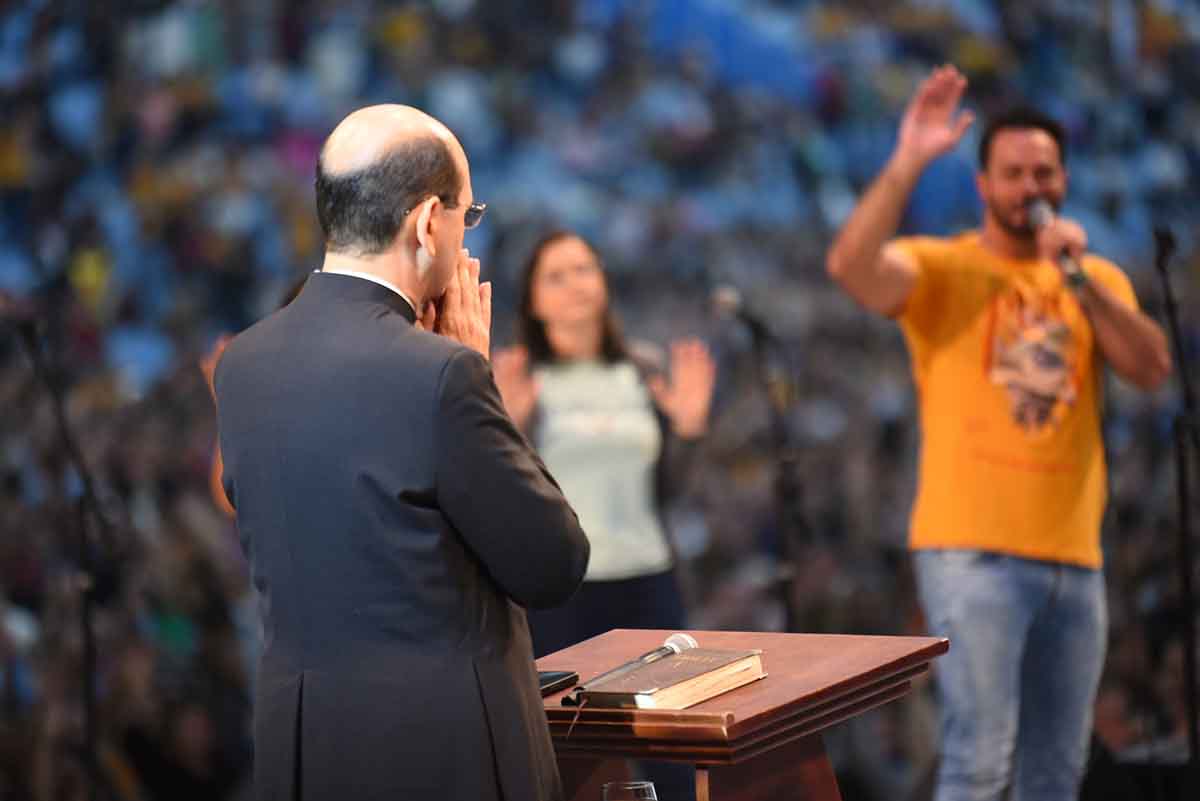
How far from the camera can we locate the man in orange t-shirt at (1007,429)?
145 inches

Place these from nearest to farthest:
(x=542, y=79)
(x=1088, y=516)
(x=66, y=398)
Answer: (x=1088, y=516) → (x=66, y=398) → (x=542, y=79)

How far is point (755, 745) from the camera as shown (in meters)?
2.23

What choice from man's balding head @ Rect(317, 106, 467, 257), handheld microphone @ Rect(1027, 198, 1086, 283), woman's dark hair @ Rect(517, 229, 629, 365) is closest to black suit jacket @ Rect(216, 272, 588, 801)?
man's balding head @ Rect(317, 106, 467, 257)

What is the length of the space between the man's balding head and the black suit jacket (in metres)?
0.10

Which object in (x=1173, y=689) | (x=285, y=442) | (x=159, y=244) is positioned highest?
(x=159, y=244)

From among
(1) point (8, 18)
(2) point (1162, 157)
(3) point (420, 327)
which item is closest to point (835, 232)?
(2) point (1162, 157)

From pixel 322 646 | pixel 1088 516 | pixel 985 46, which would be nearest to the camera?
pixel 322 646

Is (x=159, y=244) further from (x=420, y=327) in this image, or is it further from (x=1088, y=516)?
(x=420, y=327)

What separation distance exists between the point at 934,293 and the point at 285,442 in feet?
6.89

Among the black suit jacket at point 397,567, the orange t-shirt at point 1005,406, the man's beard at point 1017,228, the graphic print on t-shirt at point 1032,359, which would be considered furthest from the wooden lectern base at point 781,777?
the man's beard at point 1017,228

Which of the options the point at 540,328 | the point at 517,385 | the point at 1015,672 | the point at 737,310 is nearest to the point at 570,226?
the point at 540,328

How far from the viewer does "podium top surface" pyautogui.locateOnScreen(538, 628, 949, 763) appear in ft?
7.22

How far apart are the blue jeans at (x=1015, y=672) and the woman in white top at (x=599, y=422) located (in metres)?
0.79

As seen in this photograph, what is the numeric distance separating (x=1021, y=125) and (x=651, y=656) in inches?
76.4
